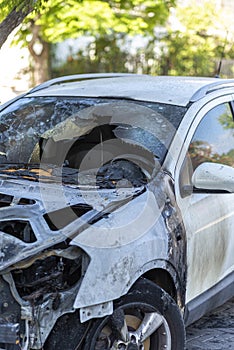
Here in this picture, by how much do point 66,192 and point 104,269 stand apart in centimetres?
67

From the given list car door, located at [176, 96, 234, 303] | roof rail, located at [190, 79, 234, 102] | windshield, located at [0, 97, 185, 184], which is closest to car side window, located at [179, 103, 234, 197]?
car door, located at [176, 96, 234, 303]

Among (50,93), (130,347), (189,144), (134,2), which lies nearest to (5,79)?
(134,2)

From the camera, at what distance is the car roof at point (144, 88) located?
477 centimetres

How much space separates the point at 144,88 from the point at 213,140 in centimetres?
63

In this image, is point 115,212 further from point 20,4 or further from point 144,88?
point 20,4

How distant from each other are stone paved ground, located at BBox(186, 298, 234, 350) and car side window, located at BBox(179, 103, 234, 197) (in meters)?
1.24

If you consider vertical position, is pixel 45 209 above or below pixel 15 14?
below

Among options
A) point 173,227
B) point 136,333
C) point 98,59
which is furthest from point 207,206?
point 98,59

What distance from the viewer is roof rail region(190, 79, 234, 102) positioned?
186 inches

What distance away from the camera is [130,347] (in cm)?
369

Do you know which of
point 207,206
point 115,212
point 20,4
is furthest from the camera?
point 20,4

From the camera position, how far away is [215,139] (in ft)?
16.2

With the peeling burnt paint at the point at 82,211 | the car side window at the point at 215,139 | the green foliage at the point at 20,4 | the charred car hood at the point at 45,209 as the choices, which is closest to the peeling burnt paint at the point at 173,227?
the peeling burnt paint at the point at 82,211

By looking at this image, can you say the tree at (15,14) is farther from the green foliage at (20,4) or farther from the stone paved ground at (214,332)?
the stone paved ground at (214,332)
